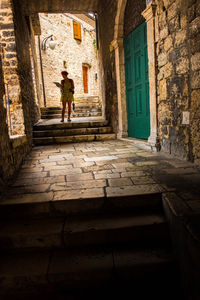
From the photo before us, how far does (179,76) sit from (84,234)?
A: 257cm

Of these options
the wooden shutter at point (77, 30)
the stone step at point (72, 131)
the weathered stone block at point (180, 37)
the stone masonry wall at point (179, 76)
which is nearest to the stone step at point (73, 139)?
the stone step at point (72, 131)

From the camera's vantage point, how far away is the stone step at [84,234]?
1.73 metres

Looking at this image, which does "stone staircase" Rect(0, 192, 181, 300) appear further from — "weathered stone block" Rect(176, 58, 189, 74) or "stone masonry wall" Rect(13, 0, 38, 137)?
"stone masonry wall" Rect(13, 0, 38, 137)

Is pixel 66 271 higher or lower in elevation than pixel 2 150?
lower

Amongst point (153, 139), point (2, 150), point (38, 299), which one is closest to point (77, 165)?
point (2, 150)

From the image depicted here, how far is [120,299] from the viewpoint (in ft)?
4.90

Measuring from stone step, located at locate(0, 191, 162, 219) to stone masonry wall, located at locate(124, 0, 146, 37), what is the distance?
3920 mm

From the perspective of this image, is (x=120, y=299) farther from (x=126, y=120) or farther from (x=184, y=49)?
(x=126, y=120)

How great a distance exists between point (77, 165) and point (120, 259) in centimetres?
177

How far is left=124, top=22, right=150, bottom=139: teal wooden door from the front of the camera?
14.4 feet

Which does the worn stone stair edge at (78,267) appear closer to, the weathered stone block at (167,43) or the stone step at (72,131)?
the weathered stone block at (167,43)

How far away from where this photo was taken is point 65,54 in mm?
13961

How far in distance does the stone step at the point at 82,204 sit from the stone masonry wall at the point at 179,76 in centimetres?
122

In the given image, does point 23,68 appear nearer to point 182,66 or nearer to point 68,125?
point 68,125
